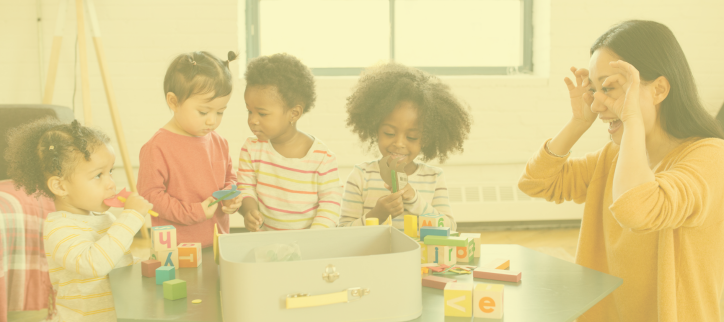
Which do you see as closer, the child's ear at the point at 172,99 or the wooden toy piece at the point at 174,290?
the wooden toy piece at the point at 174,290

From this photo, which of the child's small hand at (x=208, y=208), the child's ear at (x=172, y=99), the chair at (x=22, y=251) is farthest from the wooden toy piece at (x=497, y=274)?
the chair at (x=22, y=251)

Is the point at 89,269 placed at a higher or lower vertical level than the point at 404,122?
lower

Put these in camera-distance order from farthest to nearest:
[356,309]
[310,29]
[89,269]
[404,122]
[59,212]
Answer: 1. [310,29]
2. [404,122]
3. [59,212]
4. [89,269]
5. [356,309]

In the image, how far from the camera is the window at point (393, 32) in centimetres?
384

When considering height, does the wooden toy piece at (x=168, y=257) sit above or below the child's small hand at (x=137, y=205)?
below

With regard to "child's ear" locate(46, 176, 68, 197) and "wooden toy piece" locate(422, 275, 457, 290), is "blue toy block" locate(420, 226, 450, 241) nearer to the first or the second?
"wooden toy piece" locate(422, 275, 457, 290)

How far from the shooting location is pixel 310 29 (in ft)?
12.7

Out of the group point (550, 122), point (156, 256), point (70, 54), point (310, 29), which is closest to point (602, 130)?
point (550, 122)

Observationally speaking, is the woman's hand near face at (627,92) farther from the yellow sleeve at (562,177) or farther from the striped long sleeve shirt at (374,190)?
the striped long sleeve shirt at (374,190)

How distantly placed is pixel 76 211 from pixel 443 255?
2.99 ft

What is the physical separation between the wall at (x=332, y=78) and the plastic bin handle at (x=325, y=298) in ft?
9.22

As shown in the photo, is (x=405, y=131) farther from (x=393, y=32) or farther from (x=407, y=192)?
(x=393, y=32)

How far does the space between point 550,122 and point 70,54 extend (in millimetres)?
3234

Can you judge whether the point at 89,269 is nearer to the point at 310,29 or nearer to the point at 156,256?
the point at 156,256
